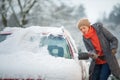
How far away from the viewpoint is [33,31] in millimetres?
7426

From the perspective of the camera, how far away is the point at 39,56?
20.8 ft

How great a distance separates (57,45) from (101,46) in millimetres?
996

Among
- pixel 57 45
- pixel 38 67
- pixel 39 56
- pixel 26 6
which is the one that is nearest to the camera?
pixel 38 67

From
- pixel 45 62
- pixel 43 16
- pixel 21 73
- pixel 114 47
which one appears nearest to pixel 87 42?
pixel 114 47

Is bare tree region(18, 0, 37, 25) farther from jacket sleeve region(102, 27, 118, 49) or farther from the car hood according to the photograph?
the car hood

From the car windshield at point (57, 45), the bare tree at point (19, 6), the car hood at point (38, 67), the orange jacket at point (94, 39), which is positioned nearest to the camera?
the car hood at point (38, 67)

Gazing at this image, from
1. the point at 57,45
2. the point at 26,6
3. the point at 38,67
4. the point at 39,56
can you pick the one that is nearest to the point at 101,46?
the point at 57,45

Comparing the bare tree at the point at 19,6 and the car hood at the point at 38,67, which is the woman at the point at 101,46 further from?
the bare tree at the point at 19,6

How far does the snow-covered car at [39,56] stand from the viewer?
19.2 ft

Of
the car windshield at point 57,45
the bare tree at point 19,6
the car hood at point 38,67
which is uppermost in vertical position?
the bare tree at point 19,6

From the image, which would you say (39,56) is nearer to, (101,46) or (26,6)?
(101,46)

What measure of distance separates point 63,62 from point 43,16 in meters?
25.6

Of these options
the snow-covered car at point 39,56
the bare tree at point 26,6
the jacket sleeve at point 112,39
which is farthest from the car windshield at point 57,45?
the bare tree at point 26,6

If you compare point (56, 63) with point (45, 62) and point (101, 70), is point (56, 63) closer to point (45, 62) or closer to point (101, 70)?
point (45, 62)
